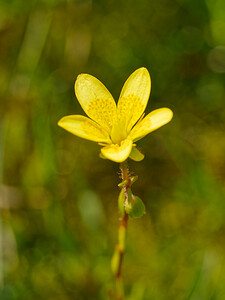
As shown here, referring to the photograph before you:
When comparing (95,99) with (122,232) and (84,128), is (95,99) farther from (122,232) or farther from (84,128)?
(122,232)

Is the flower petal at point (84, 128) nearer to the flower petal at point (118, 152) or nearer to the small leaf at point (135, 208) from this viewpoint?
the flower petal at point (118, 152)

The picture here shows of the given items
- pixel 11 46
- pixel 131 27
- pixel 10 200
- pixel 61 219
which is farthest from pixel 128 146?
pixel 11 46

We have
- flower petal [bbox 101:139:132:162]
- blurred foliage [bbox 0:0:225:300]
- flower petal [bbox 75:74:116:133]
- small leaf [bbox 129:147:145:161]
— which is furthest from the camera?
blurred foliage [bbox 0:0:225:300]

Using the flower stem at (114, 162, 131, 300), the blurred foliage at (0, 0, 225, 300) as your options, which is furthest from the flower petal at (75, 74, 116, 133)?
the blurred foliage at (0, 0, 225, 300)

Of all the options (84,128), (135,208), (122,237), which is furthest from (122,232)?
(84,128)

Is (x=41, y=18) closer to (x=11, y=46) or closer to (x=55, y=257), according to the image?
(x=11, y=46)

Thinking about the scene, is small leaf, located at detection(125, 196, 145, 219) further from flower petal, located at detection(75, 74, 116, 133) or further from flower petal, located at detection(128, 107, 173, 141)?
flower petal, located at detection(75, 74, 116, 133)
